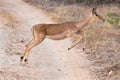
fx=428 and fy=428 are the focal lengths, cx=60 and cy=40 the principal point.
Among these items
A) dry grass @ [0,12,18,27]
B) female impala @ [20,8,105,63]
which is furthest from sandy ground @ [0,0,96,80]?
female impala @ [20,8,105,63]

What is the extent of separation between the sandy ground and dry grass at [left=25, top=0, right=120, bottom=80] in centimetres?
40

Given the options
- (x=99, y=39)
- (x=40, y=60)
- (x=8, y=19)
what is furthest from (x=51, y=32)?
(x=8, y=19)

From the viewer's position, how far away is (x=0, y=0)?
100ft

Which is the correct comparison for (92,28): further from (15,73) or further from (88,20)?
(15,73)

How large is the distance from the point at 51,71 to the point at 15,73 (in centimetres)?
111

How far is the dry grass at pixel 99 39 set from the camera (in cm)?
1296

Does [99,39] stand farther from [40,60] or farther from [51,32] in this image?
[51,32]

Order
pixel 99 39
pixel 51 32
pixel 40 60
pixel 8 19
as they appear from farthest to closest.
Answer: pixel 8 19 < pixel 99 39 < pixel 40 60 < pixel 51 32

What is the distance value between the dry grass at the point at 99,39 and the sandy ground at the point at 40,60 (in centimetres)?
40

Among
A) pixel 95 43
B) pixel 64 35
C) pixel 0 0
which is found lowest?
pixel 0 0

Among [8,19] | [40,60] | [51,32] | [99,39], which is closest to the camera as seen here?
[51,32]

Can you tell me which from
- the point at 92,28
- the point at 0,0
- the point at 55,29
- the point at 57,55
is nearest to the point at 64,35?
the point at 55,29

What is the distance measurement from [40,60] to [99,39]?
4.16m

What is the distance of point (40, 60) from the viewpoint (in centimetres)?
1375
